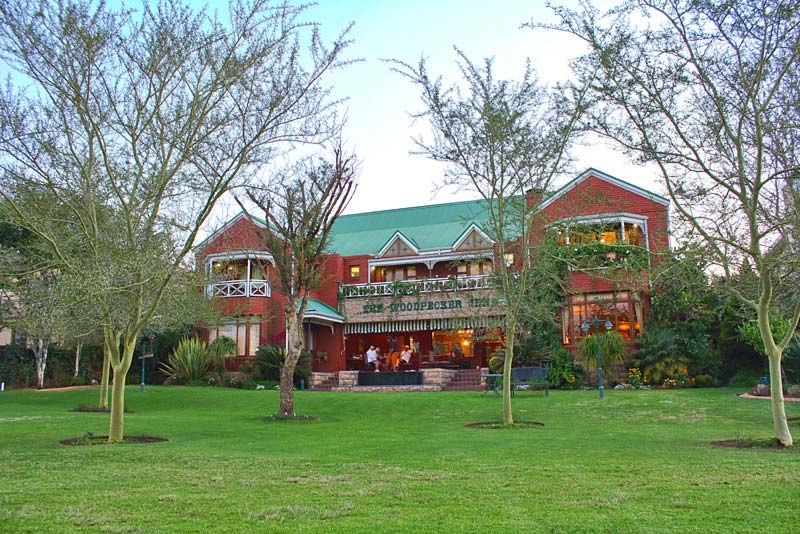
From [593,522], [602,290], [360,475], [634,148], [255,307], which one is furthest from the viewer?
[255,307]

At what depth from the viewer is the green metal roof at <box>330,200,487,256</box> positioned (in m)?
36.9

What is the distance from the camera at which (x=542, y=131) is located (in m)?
14.8

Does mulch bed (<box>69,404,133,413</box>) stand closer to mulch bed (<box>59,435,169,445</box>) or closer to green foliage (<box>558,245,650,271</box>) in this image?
mulch bed (<box>59,435,169,445</box>)

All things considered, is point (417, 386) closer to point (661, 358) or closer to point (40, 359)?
point (661, 358)

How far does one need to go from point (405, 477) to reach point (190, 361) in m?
22.8

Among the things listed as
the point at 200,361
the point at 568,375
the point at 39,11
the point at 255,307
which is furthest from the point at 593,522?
the point at 255,307

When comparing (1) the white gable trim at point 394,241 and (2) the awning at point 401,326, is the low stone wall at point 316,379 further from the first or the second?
(1) the white gable trim at point 394,241

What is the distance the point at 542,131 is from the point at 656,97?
3516 mm

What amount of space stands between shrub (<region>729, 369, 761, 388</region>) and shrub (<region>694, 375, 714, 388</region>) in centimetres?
69

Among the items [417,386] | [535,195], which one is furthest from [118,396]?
[417,386]

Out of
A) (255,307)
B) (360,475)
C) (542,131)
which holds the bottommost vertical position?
(360,475)

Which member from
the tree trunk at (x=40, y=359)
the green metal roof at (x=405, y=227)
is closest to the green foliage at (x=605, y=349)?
the green metal roof at (x=405, y=227)

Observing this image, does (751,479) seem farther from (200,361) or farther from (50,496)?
(200,361)

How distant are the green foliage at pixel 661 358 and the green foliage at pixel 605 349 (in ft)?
3.09
